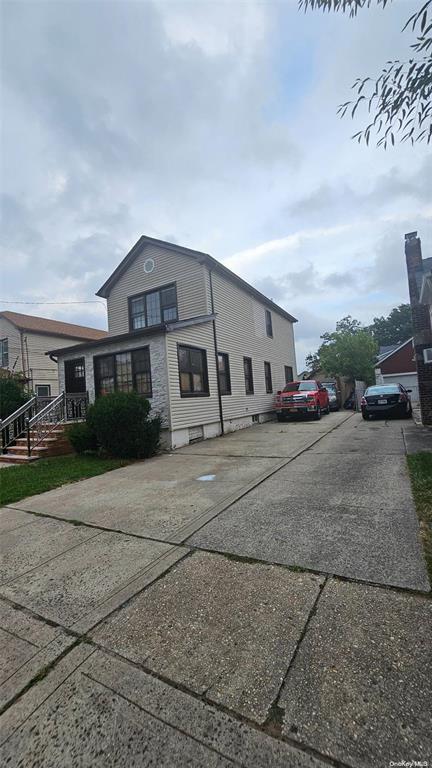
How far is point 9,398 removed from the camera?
10719mm

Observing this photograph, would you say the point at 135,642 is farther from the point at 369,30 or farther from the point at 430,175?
the point at 369,30

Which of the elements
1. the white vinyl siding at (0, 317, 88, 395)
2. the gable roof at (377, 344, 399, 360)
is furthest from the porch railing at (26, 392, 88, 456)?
the gable roof at (377, 344, 399, 360)

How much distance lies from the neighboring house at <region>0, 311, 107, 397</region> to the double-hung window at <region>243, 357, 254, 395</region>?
13.0 meters

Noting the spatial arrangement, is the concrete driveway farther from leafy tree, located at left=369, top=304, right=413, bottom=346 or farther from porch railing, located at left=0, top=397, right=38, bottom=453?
leafy tree, located at left=369, top=304, right=413, bottom=346

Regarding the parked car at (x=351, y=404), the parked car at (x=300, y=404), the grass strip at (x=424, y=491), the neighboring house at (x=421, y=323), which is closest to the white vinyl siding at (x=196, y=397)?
the parked car at (x=300, y=404)

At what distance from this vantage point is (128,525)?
3.75 m

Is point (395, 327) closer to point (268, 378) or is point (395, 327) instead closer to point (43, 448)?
point (268, 378)

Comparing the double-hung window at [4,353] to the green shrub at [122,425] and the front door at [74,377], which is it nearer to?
the front door at [74,377]

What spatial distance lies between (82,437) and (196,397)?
3637 millimetres

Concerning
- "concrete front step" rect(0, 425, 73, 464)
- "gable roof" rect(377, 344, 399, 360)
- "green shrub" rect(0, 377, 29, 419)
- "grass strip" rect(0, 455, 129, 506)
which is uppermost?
"gable roof" rect(377, 344, 399, 360)

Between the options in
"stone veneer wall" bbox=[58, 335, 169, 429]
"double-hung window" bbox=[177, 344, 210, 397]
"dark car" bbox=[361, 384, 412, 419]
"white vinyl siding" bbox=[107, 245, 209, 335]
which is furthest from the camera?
"dark car" bbox=[361, 384, 412, 419]

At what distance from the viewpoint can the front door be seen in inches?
449

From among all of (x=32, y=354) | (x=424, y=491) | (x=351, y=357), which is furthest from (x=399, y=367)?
(x=32, y=354)

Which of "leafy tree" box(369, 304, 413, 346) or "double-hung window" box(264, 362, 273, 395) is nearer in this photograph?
"double-hung window" box(264, 362, 273, 395)
